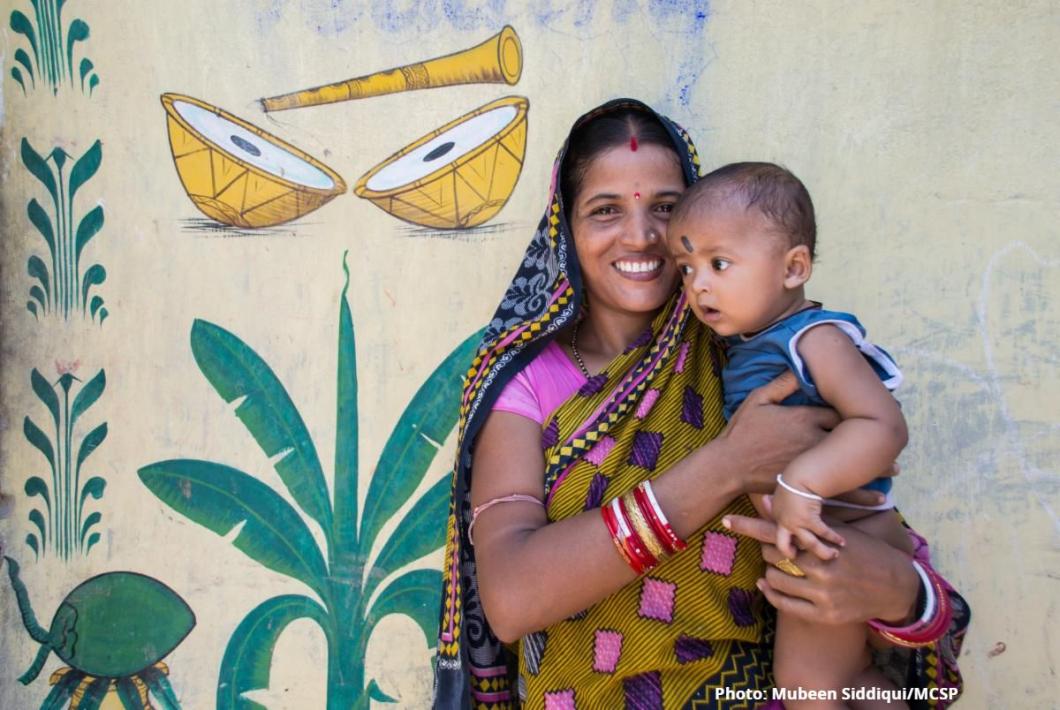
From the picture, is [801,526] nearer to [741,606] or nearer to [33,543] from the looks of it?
[741,606]

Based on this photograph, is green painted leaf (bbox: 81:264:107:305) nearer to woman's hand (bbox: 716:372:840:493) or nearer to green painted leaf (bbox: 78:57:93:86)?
green painted leaf (bbox: 78:57:93:86)

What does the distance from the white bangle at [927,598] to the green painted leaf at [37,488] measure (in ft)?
7.29

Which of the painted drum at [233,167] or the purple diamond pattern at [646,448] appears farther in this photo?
the painted drum at [233,167]

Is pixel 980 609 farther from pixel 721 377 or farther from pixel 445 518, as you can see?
pixel 445 518

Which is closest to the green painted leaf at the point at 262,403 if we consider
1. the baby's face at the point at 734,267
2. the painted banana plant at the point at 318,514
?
the painted banana plant at the point at 318,514

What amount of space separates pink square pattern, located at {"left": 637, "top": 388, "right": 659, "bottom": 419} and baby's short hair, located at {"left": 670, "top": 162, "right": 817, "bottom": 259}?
38 centimetres

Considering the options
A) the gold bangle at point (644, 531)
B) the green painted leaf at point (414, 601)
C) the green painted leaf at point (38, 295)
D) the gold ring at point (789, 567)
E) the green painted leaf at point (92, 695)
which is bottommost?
the green painted leaf at point (92, 695)

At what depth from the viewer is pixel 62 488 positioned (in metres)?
2.70

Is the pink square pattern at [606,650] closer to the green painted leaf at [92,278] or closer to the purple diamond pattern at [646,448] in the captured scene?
the purple diamond pattern at [646,448]

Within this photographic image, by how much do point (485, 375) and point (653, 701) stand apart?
2.41 ft

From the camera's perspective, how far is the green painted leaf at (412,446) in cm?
270

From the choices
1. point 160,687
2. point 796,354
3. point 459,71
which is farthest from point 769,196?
point 160,687

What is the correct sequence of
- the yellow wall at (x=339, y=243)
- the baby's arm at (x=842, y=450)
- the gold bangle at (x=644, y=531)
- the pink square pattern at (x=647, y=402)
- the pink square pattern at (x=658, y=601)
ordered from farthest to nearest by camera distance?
the yellow wall at (x=339, y=243), the pink square pattern at (x=647, y=402), the pink square pattern at (x=658, y=601), the gold bangle at (x=644, y=531), the baby's arm at (x=842, y=450)

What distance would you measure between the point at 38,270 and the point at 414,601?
4.53ft
